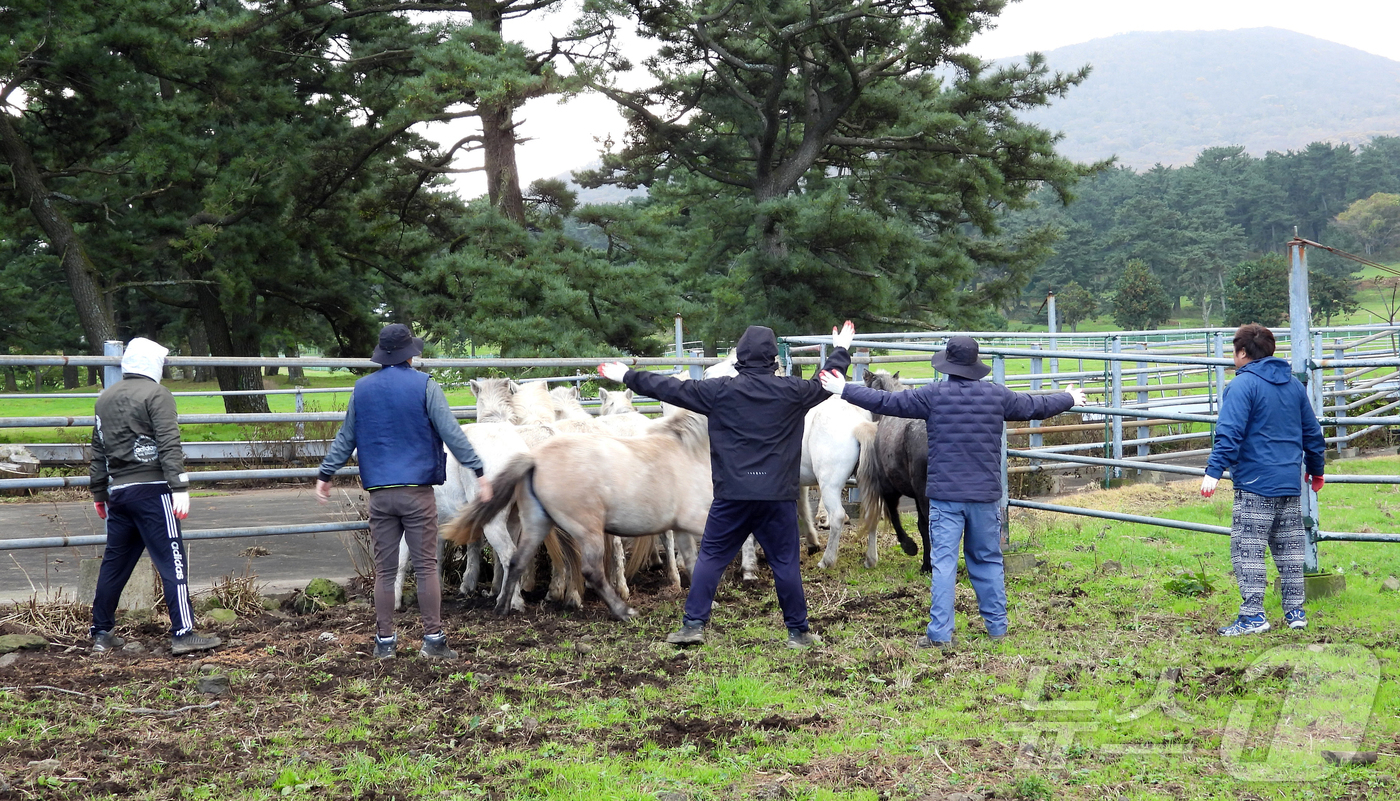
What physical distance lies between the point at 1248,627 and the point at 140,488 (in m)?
6.19

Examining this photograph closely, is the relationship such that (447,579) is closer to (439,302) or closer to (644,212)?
(439,302)

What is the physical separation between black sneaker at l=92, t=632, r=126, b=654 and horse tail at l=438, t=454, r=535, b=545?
1.93 m

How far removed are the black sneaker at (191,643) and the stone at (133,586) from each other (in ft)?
2.65

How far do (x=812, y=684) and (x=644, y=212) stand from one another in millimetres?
16105

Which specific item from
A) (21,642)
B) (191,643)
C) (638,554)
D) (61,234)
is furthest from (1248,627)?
(61,234)

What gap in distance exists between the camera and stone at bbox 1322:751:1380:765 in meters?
3.89

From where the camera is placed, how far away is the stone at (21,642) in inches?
240

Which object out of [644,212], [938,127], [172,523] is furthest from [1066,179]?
[172,523]

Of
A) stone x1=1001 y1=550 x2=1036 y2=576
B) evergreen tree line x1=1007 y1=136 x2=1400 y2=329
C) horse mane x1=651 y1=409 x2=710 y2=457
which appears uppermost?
evergreen tree line x1=1007 y1=136 x2=1400 y2=329

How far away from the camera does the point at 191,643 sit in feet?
20.0

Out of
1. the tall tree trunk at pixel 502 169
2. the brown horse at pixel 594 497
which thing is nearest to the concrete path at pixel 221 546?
the brown horse at pixel 594 497

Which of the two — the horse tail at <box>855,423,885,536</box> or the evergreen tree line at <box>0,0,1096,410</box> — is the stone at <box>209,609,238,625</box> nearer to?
the horse tail at <box>855,423,885,536</box>

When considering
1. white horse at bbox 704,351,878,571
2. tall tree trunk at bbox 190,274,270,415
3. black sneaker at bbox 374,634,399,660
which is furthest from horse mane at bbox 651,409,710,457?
tall tree trunk at bbox 190,274,270,415

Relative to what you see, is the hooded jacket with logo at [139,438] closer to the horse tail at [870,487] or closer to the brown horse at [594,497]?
the brown horse at [594,497]
